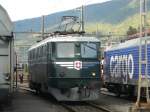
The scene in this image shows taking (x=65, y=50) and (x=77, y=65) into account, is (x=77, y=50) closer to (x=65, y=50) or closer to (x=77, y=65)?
(x=65, y=50)

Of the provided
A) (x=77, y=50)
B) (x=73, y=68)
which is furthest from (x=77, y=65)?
(x=77, y=50)

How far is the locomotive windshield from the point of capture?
2292 centimetres

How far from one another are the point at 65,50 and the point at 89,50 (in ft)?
3.35

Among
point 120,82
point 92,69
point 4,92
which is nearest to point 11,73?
point 4,92

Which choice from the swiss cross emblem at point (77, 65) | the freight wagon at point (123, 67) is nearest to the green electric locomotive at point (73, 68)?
the swiss cross emblem at point (77, 65)

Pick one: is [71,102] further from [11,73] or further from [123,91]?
[11,73]

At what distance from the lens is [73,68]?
22.6 m

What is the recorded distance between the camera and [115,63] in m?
28.5

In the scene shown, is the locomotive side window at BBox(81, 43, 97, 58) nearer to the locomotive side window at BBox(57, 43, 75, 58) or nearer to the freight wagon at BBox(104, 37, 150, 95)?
the locomotive side window at BBox(57, 43, 75, 58)

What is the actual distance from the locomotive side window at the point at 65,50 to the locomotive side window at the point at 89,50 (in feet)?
1.46

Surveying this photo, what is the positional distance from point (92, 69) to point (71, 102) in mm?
2506

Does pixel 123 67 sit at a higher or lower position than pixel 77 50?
lower

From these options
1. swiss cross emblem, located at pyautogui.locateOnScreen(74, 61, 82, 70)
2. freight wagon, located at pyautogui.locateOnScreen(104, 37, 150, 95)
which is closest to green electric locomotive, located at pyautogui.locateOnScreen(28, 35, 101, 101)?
swiss cross emblem, located at pyautogui.locateOnScreen(74, 61, 82, 70)

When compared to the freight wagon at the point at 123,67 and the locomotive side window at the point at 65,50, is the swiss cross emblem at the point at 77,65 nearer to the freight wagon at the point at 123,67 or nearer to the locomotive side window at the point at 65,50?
the locomotive side window at the point at 65,50
